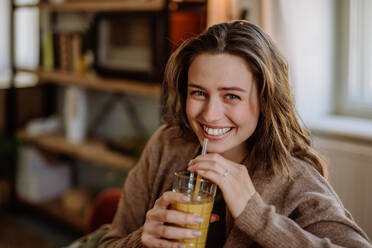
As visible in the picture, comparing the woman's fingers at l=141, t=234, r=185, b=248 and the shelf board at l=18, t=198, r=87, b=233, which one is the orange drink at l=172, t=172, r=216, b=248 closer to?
the woman's fingers at l=141, t=234, r=185, b=248

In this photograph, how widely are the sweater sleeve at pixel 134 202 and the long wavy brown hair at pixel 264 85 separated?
0.27 metres

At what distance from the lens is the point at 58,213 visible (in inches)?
132

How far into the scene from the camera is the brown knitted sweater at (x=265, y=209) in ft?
3.50

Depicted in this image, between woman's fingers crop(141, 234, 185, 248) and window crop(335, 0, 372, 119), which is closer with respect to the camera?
woman's fingers crop(141, 234, 185, 248)

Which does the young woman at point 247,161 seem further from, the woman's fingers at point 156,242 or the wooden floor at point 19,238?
the wooden floor at point 19,238

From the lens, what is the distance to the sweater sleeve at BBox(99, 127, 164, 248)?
1385 mm

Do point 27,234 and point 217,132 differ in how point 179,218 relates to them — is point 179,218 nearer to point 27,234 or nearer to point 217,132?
point 217,132

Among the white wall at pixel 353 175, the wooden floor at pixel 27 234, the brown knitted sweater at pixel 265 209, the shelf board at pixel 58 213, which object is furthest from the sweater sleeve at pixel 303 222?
the wooden floor at pixel 27 234

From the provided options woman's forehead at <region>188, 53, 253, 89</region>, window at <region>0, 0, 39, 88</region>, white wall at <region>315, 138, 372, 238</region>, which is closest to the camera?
woman's forehead at <region>188, 53, 253, 89</region>

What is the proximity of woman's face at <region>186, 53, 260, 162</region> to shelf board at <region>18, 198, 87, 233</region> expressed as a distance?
2141 mm

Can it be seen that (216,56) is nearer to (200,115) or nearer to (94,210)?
(200,115)

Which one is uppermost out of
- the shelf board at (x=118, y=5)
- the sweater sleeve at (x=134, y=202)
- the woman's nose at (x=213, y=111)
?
the shelf board at (x=118, y=5)

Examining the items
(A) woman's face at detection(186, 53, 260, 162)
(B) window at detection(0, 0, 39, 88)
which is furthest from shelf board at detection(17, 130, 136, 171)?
(A) woman's face at detection(186, 53, 260, 162)

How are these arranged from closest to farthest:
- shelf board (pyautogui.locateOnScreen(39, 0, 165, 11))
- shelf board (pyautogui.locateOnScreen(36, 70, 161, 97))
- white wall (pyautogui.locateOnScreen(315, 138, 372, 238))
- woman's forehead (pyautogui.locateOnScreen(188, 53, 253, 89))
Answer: woman's forehead (pyautogui.locateOnScreen(188, 53, 253, 89)) < white wall (pyautogui.locateOnScreen(315, 138, 372, 238)) < shelf board (pyautogui.locateOnScreen(39, 0, 165, 11)) < shelf board (pyautogui.locateOnScreen(36, 70, 161, 97))
